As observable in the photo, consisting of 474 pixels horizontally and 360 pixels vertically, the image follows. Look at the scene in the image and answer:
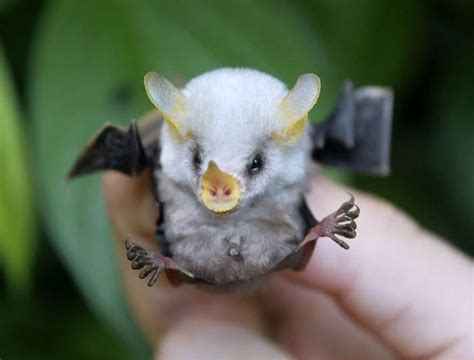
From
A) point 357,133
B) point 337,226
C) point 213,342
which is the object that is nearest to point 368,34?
point 357,133

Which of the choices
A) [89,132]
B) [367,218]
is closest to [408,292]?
[367,218]

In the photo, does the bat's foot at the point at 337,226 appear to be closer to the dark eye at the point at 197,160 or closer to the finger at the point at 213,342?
the dark eye at the point at 197,160

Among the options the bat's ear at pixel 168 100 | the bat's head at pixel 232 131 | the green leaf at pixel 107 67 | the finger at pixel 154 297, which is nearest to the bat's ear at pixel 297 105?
the bat's head at pixel 232 131

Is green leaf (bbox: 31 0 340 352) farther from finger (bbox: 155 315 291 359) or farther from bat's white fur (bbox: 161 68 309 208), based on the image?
bat's white fur (bbox: 161 68 309 208)

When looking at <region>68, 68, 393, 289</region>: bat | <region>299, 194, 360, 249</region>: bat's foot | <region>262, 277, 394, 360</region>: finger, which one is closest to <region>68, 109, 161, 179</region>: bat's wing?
<region>68, 68, 393, 289</region>: bat

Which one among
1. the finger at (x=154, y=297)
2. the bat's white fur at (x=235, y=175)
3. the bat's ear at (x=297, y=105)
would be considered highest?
the bat's ear at (x=297, y=105)
